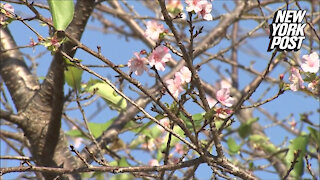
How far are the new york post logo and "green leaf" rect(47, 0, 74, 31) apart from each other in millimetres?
548

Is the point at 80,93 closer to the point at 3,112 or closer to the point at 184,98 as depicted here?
the point at 3,112

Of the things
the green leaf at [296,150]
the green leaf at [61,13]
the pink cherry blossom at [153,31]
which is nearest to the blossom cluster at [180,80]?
the pink cherry blossom at [153,31]

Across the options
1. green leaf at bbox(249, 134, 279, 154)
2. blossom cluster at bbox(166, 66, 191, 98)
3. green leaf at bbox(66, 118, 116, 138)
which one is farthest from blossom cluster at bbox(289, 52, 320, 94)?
green leaf at bbox(249, 134, 279, 154)

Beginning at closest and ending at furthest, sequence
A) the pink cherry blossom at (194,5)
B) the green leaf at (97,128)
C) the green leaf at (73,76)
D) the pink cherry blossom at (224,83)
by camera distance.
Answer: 1. the pink cherry blossom at (194,5)
2. the green leaf at (73,76)
3. the green leaf at (97,128)
4. the pink cherry blossom at (224,83)

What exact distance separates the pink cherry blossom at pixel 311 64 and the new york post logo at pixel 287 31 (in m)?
0.07

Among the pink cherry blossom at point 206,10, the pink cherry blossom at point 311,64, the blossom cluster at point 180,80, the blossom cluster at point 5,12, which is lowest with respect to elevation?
the blossom cluster at point 180,80

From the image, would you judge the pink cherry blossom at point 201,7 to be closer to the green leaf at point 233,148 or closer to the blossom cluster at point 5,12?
the blossom cluster at point 5,12

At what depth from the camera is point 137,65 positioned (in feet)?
4.51

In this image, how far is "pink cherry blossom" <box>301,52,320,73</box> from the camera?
1.48 metres

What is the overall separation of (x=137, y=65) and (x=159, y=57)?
0.09m

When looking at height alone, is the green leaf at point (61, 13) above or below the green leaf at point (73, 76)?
below

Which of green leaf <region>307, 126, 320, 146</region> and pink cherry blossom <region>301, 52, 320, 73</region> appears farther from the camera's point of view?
green leaf <region>307, 126, 320, 146</region>

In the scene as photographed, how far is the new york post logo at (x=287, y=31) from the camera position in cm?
137

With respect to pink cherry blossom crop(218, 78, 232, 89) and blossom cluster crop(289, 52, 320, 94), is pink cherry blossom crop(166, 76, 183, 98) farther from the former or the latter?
pink cherry blossom crop(218, 78, 232, 89)
